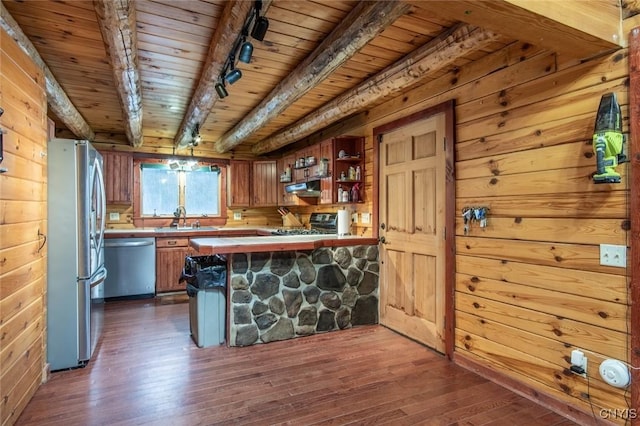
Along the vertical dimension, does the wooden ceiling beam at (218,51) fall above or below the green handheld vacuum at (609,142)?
above

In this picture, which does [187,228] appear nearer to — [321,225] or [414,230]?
[321,225]

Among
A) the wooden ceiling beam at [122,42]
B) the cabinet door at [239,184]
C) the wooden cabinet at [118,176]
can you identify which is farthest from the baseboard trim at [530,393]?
the wooden cabinet at [118,176]

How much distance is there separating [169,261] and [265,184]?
203 centimetres

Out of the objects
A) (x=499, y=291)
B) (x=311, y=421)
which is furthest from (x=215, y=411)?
(x=499, y=291)

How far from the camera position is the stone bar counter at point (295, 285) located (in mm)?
3336

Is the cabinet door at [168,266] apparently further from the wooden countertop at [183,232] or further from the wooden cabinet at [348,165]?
the wooden cabinet at [348,165]

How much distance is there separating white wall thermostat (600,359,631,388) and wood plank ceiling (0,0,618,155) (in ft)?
5.64

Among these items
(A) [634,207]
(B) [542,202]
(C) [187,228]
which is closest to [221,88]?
(B) [542,202]

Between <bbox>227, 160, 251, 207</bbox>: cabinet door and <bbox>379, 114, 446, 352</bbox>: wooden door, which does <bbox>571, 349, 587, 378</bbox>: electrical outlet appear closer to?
<bbox>379, 114, 446, 352</bbox>: wooden door

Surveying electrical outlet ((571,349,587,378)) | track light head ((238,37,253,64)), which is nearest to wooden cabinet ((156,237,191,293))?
track light head ((238,37,253,64))

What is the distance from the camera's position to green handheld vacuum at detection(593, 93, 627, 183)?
6.18 feet

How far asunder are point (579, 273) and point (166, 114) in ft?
15.2

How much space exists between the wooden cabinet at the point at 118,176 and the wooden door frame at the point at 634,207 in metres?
5.87

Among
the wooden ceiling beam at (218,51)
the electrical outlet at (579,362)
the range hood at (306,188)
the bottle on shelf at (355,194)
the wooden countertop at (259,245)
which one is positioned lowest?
the electrical outlet at (579,362)
